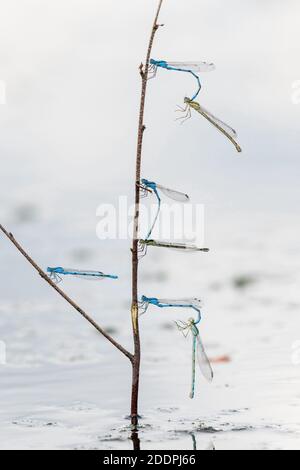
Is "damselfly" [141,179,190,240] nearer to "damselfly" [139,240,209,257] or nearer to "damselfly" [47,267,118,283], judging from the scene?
"damselfly" [139,240,209,257]

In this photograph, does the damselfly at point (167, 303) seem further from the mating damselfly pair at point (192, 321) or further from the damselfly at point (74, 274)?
the damselfly at point (74, 274)

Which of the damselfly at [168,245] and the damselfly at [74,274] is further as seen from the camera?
the damselfly at [74,274]

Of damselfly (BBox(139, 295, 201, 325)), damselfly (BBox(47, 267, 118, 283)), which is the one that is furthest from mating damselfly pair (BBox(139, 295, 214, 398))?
damselfly (BBox(47, 267, 118, 283))

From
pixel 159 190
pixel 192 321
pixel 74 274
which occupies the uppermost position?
pixel 159 190

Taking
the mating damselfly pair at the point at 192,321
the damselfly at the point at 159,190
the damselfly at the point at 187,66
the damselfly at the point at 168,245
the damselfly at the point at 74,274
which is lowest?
the mating damselfly pair at the point at 192,321

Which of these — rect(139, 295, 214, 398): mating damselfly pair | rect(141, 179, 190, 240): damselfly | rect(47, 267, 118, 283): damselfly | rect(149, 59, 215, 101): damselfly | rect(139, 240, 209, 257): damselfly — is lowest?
rect(139, 295, 214, 398): mating damselfly pair

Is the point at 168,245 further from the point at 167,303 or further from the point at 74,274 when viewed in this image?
the point at 74,274

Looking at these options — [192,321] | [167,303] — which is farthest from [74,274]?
[192,321]

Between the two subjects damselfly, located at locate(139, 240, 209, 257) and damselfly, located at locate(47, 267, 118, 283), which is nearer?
damselfly, located at locate(139, 240, 209, 257)

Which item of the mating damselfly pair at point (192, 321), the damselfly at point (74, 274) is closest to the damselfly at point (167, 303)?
the mating damselfly pair at point (192, 321)

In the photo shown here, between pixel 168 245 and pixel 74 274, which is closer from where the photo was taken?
pixel 168 245
